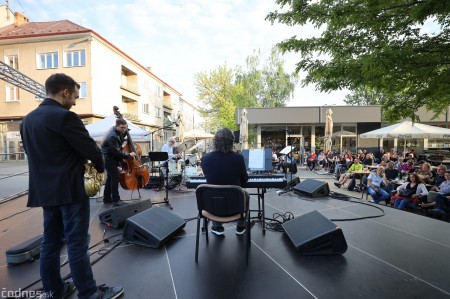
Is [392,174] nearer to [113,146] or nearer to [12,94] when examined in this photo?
[113,146]

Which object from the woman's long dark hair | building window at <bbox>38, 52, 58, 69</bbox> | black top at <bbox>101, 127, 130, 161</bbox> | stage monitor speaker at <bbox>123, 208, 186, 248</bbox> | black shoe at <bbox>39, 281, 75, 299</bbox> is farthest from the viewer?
building window at <bbox>38, 52, 58, 69</bbox>

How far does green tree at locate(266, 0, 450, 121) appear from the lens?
12.8ft

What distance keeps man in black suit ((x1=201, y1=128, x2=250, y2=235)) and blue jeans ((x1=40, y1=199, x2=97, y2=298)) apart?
141cm

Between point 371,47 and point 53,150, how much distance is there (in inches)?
201

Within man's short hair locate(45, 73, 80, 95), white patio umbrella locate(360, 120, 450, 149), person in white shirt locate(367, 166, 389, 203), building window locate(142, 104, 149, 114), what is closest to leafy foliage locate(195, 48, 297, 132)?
building window locate(142, 104, 149, 114)

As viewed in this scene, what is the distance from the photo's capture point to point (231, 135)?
3078 millimetres

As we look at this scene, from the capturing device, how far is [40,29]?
62.4 ft

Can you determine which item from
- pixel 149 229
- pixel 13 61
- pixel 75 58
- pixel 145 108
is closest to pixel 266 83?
pixel 145 108

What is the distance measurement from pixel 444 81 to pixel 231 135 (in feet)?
13.2

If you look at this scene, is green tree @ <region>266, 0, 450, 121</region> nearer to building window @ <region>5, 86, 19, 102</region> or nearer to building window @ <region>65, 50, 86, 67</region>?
building window @ <region>65, 50, 86, 67</region>

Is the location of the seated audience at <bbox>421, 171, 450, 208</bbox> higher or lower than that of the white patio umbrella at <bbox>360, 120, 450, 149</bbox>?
lower

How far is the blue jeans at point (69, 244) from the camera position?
75.5 inches

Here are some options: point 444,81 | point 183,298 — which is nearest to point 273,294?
point 183,298

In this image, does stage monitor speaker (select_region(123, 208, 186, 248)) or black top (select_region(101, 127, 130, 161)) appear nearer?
stage monitor speaker (select_region(123, 208, 186, 248))
